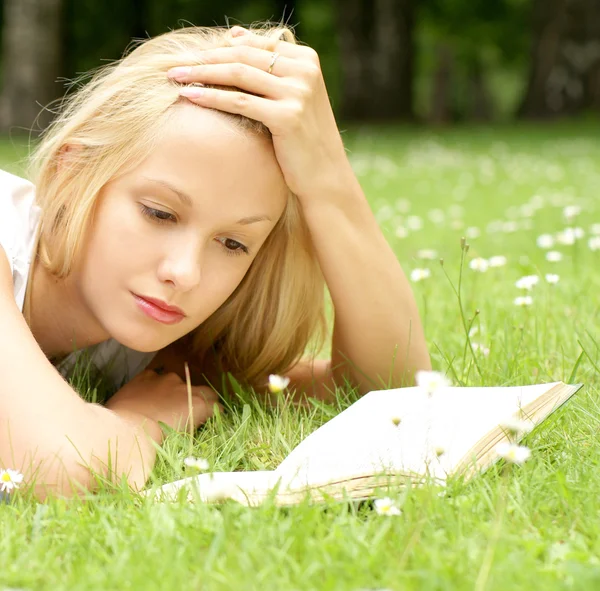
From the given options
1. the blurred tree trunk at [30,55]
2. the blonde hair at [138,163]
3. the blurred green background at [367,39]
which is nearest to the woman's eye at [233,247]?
the blonde hair at [138,163]

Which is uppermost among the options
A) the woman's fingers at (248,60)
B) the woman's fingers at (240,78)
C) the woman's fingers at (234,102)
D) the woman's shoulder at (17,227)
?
the woman's fingers at (248,60)

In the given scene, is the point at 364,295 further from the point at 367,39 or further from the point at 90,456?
the point at 367,39

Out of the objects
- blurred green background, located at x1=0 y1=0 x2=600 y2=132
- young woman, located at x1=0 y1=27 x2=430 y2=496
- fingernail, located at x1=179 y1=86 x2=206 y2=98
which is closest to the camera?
young woman, located at x1=0 y1=27 x2=430 y2=496

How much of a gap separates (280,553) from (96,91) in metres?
1.55

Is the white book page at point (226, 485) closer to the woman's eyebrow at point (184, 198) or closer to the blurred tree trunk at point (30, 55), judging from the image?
the woman's eyebrow at point (184, 198)

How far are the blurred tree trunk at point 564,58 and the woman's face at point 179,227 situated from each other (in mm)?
16726

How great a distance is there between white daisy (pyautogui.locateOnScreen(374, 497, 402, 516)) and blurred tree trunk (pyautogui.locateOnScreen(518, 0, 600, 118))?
17.3 m

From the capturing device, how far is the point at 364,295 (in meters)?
2.61

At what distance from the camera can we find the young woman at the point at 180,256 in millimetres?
2020

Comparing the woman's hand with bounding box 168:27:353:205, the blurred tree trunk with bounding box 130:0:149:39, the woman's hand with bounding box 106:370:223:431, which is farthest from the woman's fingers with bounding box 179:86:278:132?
the blurred tree trunk with bounding box 130:0:149:39

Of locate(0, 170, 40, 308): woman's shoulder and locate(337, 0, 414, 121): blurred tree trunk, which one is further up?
locate(0, 170, 40, 308): woman's shoulder

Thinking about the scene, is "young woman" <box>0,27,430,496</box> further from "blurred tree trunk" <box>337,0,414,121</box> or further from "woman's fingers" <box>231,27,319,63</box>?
"blurred tree trunk" <box>337,0,414,121</box>

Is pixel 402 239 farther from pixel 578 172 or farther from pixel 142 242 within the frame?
pixel 578 172

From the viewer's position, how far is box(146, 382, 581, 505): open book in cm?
178
